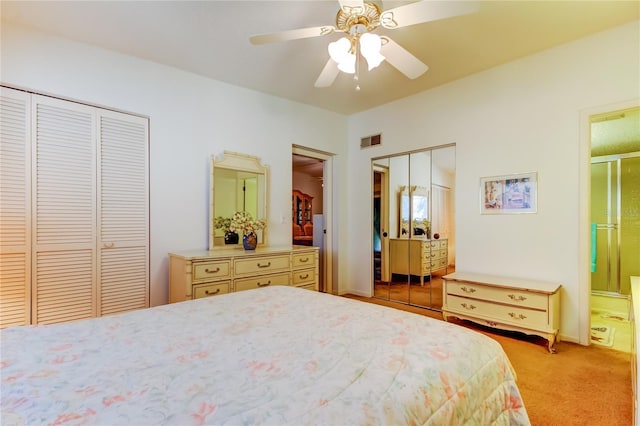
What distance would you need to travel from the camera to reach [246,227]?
10.9 feet

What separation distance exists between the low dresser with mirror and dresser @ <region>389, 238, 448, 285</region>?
50.5 inches

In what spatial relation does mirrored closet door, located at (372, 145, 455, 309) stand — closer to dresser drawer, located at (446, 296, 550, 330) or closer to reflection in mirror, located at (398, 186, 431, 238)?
reflection in mirror, located at (398, 186, 431, 238)

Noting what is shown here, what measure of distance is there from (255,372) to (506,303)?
2719mm

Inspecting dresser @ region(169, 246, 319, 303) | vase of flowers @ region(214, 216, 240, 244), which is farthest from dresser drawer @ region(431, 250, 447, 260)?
vase of flowers @ region(214, 216, 240, 244)

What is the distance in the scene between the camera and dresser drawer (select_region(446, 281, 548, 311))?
8.72 ft

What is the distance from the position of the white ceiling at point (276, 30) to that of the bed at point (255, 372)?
2161mm

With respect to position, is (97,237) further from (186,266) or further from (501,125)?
(501,125)

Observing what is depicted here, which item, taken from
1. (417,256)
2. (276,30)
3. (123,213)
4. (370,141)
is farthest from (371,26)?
(417,256)

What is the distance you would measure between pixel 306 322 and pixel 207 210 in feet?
7.62

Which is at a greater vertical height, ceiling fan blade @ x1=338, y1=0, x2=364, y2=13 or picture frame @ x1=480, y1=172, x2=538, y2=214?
ceiling fan blade @ x1=338, y1=0, x2=364, y2=13

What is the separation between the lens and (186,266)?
264cm

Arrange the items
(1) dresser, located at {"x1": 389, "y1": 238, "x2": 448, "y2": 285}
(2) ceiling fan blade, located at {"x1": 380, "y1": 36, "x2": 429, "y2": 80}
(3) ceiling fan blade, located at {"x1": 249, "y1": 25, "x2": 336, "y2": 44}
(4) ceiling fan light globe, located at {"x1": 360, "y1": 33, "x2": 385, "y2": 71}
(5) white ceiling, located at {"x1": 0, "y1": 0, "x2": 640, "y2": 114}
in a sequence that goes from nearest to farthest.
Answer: (4) ceiling fan light globe, located at {"x1": 360, "y1": 33, "x2": 385, "y2": 71} → (3) ceiling fan blade, located at {"x1": 249, "y1": 25, "x2": 336, "y2": 44} → (2) ceiling fan blade, located at {"x1": 380, "y1": 36, "x2": 429, "y2": 80} → (5) white ceiling, located at {"x1": 0, "y1": 0, "x2": 640, "y2": 114} → (1) dresser, located at {"x1": 389, "y1": 238, "x2": 448, "y2": 285}

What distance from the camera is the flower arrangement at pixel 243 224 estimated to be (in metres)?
3.33

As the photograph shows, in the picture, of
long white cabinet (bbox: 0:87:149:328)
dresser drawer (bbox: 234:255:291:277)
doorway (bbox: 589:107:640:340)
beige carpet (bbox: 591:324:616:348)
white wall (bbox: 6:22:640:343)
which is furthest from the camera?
doorway (bbox: 589:107:640:340)
